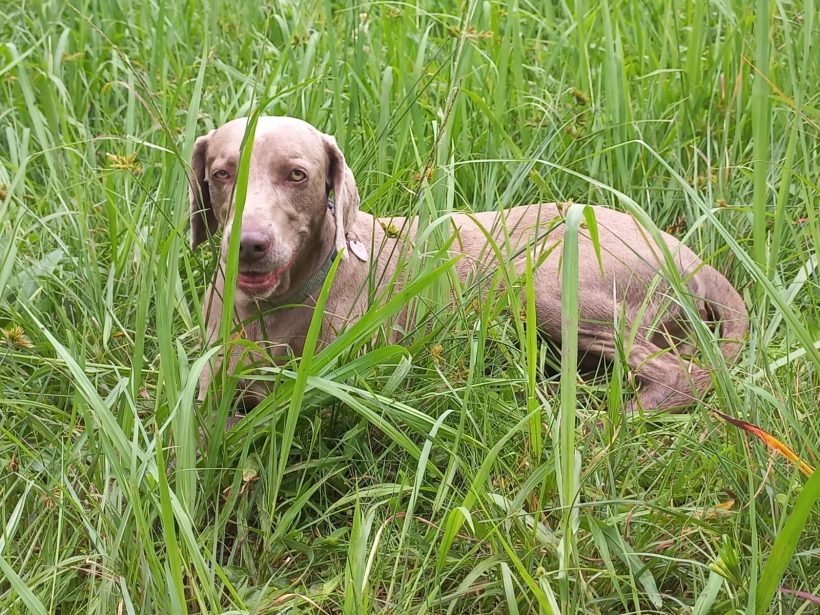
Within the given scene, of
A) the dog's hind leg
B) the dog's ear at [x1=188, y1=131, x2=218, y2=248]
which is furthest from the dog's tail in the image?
the dog's ear at [x1=188, y1=131, x2=218, y2=248]

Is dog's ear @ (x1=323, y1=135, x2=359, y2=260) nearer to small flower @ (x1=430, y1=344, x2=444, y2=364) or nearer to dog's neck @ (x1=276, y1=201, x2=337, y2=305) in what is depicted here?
dog's neck @ (x1=276, y1=201, x2=337, y2=305)

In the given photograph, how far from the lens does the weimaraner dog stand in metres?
2.82

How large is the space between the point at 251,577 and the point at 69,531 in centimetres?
38

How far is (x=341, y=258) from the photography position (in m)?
3.05

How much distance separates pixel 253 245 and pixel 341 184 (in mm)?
422

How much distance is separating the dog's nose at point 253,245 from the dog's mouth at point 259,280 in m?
0.08

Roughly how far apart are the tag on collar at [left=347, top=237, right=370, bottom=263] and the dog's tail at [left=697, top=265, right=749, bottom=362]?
0.92 meters

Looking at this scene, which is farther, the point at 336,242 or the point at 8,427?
the point at 336,242

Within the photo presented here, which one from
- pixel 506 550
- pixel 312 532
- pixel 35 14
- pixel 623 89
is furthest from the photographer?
pixel 35 14

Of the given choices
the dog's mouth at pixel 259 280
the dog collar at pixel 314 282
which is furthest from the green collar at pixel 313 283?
the dog's mouth at pixel 259 280

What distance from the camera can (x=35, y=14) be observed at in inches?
182

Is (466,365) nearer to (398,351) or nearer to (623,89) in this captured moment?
(398,351)

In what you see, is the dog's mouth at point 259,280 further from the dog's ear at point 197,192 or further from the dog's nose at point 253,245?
the dog's ear at point 197,192

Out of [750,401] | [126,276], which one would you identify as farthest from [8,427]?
[750,401]
